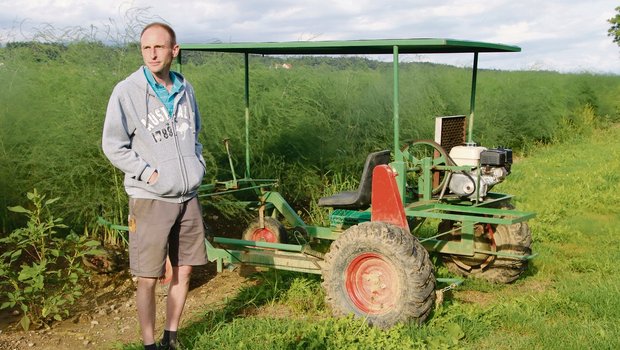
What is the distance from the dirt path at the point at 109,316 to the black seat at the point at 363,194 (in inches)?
43.4

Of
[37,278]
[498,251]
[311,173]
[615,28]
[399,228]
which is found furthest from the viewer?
[615,28]

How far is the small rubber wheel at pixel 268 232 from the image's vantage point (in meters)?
6.04

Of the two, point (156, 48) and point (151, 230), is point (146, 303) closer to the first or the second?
point (151, 230)

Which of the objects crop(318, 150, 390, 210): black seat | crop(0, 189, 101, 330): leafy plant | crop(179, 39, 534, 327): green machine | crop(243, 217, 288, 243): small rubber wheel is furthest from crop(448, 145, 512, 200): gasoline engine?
crop(0, 189, 101, 330): leafy plant

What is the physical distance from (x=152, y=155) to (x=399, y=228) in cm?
174

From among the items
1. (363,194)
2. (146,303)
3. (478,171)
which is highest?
(478,171)

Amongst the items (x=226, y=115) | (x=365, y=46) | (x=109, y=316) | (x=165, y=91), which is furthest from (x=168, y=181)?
(x=226, y=115)

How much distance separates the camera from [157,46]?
12.2 ft

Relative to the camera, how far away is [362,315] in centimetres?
456

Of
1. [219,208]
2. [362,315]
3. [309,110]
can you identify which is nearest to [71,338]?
[362,315]

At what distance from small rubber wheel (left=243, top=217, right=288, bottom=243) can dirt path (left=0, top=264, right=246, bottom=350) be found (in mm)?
375

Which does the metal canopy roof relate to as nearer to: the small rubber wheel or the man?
the man

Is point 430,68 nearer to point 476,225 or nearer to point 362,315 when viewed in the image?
point 476,225

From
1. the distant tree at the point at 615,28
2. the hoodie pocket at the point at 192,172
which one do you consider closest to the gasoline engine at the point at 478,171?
the hoodie pocket at the point at 192,172
